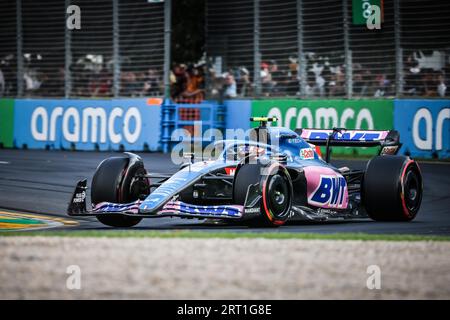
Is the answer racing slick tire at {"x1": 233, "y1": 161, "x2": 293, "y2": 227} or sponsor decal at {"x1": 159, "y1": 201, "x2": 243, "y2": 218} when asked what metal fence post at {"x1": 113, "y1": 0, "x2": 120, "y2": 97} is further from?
sponsor decal at {"x1": 159, "y1": 201, "x2": 243, "y2": 218}

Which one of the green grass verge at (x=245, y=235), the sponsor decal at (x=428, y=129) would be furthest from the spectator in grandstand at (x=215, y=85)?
the green grass verge at (x=245, y=235)

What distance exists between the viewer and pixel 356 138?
1350 centimetres

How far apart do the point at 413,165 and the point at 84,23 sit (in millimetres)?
13331

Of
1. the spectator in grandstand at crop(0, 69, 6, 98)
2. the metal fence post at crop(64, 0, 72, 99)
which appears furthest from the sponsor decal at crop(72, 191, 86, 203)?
the spectator in grandstand at crop(0, 69, 6, 98)

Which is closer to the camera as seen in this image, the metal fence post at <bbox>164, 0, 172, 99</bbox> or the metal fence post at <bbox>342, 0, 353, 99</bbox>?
the metal fence post at <bbox>342, 0, 353, 99</bbox>

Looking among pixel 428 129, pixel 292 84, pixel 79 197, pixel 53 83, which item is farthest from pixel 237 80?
pixel 79 197

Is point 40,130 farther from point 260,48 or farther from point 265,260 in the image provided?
point 265,260

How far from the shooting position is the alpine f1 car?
1101 centimetres

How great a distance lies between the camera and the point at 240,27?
22984 mm

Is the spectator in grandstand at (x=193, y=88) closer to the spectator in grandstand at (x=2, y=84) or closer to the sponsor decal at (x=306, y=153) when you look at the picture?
the spectator in grandstand at (x=2, y=84)

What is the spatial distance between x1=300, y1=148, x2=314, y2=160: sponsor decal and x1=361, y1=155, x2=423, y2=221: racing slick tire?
0.70 meters

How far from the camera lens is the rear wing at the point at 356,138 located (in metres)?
13.3

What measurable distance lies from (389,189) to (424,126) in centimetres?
748
